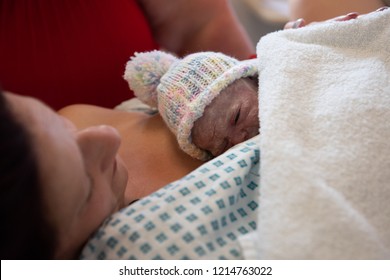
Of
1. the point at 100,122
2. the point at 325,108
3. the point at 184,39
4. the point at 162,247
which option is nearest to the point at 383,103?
the point at 325,108

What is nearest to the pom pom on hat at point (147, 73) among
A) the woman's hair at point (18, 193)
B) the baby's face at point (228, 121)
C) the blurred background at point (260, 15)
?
the baby's face at point (228, 121)

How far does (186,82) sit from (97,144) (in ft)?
1.14

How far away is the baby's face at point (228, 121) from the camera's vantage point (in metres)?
0.93

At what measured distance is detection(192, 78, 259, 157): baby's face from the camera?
934mm

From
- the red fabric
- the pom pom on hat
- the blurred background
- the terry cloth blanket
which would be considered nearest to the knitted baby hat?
the pom pom on hat

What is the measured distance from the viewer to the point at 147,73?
3.37 feet

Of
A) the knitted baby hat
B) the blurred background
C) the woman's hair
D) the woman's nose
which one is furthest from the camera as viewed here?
the blurred background

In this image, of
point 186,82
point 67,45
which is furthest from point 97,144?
point 67,45

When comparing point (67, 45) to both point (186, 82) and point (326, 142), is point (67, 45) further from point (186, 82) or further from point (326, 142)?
point (326, 142)

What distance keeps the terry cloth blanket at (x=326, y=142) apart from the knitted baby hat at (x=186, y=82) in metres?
0.10

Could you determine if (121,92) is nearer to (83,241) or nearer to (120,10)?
(120,10)

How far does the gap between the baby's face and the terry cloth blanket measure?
0.11 metres

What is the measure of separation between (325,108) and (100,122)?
58 centimetres

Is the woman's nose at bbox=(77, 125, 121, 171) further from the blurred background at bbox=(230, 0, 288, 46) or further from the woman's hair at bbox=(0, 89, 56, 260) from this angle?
the blurred background at bbox=(230, 0, 288, 46)
